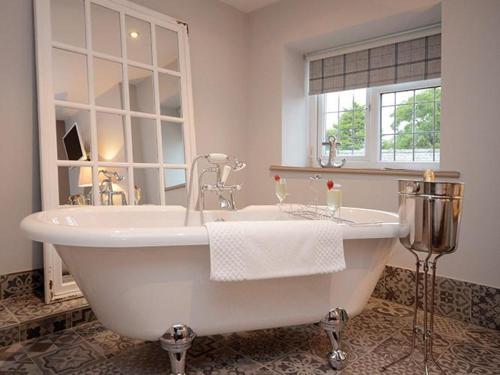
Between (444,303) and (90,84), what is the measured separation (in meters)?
2.41

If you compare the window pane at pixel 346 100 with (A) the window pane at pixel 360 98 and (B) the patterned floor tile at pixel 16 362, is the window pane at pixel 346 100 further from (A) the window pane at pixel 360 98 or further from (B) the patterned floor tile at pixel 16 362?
(B) the patterned floor tile at pixel 16 362

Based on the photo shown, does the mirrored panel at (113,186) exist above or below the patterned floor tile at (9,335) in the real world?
above

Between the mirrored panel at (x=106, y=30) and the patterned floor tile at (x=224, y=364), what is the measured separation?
6.05 feet

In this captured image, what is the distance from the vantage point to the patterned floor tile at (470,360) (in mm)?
1582

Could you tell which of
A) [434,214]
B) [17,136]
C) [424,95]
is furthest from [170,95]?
[434,214]

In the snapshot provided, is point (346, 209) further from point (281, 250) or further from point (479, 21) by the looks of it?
point (479, 21)

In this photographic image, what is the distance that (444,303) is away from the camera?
215 centimetres

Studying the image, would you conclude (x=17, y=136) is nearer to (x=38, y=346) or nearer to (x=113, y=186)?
(x=113, y=186)

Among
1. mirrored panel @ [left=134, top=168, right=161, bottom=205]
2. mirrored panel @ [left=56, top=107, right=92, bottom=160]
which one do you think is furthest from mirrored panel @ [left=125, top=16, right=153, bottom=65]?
mirrored panel @ [left=134, top=168, right=161, bottom=205]

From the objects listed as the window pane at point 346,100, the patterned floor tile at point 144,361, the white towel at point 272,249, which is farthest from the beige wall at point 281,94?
the white towel at point 272,249

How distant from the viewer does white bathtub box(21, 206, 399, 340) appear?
1.24 meters

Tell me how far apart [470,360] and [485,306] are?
46cm

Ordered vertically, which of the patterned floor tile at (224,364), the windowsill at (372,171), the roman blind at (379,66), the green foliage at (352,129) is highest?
the roman blind at (379,66)

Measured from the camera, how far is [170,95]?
2625 millimetres
